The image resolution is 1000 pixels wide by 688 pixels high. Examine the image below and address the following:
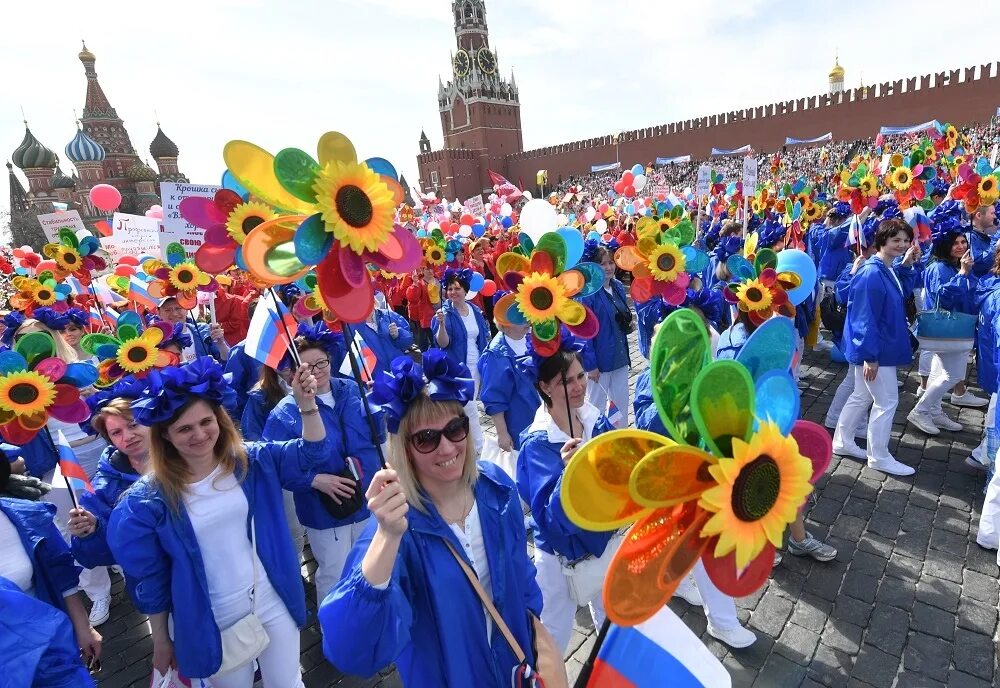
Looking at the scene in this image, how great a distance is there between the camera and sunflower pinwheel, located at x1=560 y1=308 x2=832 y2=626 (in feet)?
3.63

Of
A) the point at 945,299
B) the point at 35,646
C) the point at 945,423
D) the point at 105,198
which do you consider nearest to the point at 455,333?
the point at 35,646

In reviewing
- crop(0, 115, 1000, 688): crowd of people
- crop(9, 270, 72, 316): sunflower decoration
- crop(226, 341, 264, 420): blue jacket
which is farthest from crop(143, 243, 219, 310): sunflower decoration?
crop(226, 341, 264, 420): blue jacket

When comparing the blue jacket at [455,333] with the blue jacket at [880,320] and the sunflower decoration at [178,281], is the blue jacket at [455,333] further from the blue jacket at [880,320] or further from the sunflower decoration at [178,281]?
the blue jacket at [880,320]

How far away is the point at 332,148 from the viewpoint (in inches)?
59.5

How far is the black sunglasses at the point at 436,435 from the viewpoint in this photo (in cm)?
169

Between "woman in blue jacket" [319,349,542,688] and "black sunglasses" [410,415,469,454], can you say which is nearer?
"woman in blue jacket" [319,349,542,688]

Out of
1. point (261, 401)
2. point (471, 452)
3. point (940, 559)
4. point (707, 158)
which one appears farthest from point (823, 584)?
point (707, 158)

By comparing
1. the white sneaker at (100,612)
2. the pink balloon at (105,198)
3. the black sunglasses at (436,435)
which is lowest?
the white sneaker at (100,612)

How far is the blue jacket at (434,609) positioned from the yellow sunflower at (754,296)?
90.7 inches

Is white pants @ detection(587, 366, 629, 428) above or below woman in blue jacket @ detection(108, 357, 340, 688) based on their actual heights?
below

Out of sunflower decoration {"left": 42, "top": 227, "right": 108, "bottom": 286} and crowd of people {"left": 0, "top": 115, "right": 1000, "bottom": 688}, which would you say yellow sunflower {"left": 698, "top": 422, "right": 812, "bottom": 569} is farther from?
sunflower decoration {"left": 42, "top": 227, "right": 108, "bottom": 286}

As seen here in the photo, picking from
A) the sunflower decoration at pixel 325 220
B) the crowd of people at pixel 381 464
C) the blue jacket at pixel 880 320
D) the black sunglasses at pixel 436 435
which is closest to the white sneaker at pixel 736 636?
the crowd of people at pixel 381 464

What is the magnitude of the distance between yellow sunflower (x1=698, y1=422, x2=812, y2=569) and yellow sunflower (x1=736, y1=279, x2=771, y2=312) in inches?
92.6

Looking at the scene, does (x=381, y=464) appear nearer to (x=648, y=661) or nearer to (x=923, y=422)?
(x=648, y=661)
